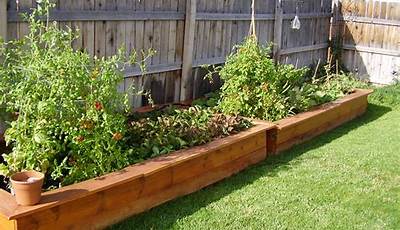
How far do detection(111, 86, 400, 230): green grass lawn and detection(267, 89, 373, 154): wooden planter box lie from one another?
0.45ft

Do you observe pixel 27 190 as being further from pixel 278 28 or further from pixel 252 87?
pixel 278 28

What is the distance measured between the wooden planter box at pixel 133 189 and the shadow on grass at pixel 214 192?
0.06m

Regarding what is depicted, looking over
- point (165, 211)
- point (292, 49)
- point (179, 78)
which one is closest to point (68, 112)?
point (165, 211)

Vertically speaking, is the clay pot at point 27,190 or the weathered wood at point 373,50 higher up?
the weathered wood at point 373,50

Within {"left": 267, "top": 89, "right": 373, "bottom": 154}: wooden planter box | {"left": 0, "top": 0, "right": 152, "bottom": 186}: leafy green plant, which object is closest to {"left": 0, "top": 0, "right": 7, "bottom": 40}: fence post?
{"left": 0, "top": 0, "right": 152, "bottom": 186}: leafy green plant

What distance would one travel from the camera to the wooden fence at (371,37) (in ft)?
34.3

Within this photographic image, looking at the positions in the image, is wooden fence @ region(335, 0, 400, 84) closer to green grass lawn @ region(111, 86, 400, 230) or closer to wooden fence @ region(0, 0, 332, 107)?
wooden fence @ region(0, 0, 332, 107)

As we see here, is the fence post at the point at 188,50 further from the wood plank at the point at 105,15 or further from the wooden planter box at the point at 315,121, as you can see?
the wooden planter box at the point at 315,121

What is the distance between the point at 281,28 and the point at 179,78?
2.83m

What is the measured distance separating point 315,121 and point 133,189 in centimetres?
339

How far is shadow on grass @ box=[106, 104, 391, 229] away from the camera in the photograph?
394 cm

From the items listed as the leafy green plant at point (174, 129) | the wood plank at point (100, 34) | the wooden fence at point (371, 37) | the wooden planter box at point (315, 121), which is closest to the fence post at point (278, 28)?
the wooden planter box at point (315, 121)

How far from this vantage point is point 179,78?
6.72 metres

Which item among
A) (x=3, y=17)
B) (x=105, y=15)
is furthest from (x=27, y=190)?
(x=105, y=15)
